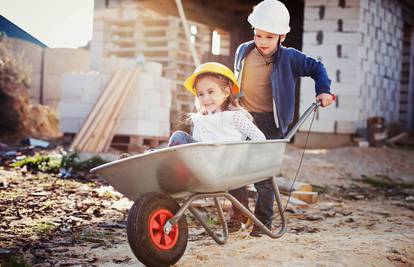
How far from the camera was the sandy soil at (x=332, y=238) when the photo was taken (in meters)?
3.06

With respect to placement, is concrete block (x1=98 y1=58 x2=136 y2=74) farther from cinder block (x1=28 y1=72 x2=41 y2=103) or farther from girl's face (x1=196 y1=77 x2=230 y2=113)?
girl's face (x1=196 y1=77 x2=230 y2=113)

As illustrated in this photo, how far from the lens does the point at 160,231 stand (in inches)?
105

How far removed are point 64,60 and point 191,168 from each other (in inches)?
512

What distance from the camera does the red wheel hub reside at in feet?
8.58

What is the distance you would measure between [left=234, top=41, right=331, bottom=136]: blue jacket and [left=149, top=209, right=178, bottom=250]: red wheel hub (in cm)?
126

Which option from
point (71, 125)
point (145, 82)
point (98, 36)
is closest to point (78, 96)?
point (71, 125)

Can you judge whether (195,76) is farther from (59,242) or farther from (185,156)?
(59,242)

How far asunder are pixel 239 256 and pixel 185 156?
3.06 feet

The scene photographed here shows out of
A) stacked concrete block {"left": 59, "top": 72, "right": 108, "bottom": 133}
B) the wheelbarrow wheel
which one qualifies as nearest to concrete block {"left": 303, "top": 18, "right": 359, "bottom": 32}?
stacked concrete block {"left": 59, "top": 72, "right": 108, "bottom": 133}

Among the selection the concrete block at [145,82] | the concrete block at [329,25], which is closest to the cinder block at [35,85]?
the concrete block at [145,82]

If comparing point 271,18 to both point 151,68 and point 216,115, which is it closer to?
point 216,115

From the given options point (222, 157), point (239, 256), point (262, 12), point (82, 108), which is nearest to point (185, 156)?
point (222, 157)

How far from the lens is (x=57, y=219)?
411 cm

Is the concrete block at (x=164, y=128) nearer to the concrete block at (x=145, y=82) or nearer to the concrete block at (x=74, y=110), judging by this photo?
the concrete block at (x=145, y=82)
